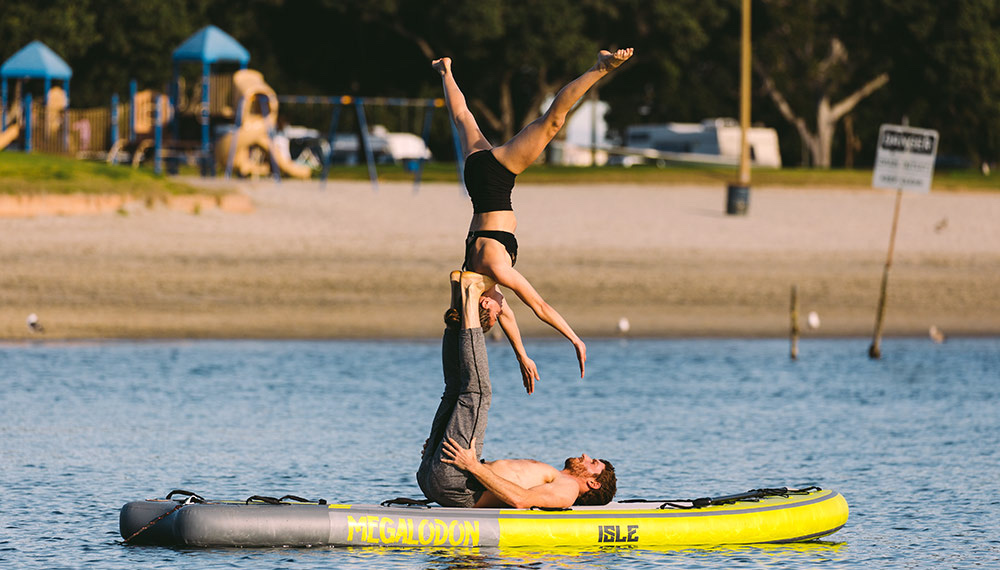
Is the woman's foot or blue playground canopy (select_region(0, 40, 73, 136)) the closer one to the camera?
the woman's foot

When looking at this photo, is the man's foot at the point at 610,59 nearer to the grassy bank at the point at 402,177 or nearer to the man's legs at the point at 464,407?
the man's legs at the point at 464,407

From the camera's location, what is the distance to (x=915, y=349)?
2009 cm

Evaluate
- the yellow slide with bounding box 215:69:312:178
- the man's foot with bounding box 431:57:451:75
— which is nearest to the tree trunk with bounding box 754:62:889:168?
the yellow slide with bounding box 215:69:312:178

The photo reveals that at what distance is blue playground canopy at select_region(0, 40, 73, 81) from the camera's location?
41941mm

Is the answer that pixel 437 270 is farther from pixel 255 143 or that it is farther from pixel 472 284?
pixel 255 143

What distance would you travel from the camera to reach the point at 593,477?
947 centimetres

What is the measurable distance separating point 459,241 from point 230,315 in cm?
590

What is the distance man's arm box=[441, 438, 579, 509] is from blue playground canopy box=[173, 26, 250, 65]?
31399mm

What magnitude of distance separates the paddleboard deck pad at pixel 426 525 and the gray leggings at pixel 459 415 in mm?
133

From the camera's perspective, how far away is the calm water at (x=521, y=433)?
952cm

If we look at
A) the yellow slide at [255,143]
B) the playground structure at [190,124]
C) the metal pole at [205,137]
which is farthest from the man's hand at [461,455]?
the metal pole at [205,137]

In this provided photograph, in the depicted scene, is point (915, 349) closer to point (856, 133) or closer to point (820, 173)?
point (820, 173)

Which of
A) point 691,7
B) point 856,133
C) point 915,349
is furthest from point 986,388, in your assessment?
point 856,133

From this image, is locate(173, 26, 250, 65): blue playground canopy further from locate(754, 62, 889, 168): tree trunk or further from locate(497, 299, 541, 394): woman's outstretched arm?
locate(497, 299, 541, 394): woman's outstretched arm
